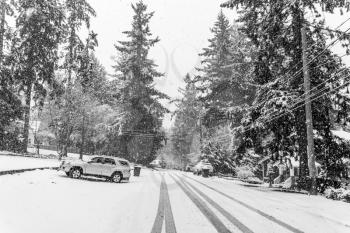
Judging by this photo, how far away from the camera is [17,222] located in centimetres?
841

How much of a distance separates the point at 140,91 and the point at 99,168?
33240 mm

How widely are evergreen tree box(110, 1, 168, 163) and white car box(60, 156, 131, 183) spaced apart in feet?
99.6

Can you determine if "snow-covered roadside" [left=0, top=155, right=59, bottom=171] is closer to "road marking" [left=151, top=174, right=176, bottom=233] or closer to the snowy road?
the snowy road

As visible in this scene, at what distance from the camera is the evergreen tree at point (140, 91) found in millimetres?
55906

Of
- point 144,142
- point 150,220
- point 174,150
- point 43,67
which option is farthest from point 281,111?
point 174,150

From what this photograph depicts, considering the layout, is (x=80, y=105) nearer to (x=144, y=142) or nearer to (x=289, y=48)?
(x=144, y=142)

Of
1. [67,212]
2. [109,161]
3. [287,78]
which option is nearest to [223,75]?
[287,78]

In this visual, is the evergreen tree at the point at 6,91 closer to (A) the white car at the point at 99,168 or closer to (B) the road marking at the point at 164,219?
(A) the white car at the point at 99,168

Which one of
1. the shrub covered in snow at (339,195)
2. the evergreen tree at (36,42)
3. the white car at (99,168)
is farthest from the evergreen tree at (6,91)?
the shrub covered in snow at (339,195)

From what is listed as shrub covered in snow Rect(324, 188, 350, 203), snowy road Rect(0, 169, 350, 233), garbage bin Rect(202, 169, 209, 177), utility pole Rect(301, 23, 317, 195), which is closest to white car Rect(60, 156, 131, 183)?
snowy road Rect(0, 169, 350, 233)

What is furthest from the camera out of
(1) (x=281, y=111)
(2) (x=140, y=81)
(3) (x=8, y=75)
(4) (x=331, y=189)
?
(2) (x=140, y=81)

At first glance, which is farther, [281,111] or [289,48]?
[289,48]

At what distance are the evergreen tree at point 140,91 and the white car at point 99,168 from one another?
30.4 metres

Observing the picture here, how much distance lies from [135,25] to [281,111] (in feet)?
125
